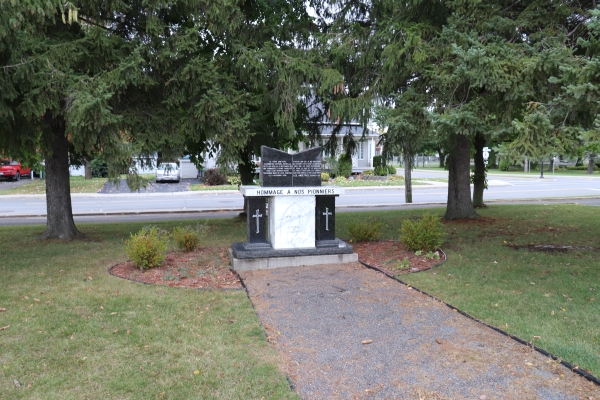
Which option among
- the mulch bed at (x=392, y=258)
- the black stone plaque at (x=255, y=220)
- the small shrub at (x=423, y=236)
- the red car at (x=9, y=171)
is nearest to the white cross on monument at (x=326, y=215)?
the mulch bed at (x=392, y=258)

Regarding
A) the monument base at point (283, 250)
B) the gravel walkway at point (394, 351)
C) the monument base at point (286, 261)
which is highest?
the monument base at point (283, 250)

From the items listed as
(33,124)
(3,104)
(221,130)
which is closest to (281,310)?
(221,130)

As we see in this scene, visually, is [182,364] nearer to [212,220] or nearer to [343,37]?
[343,37]

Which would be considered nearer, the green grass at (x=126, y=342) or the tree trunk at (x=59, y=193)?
the green grass at (x=126, y=342)

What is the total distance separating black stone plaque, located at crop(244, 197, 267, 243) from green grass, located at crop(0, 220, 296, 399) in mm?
2169

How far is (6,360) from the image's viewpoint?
4.37 m

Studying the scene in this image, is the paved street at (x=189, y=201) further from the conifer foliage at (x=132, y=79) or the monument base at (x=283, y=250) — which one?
the monument base at (x=283, y=250)

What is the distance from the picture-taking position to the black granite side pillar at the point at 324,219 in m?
9.03

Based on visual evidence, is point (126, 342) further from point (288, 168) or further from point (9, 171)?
point (9, 171)

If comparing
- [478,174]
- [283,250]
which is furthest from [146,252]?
[478,174]

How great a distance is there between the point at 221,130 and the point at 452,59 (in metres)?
4.35

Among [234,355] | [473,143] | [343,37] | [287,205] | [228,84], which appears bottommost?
[234,355]

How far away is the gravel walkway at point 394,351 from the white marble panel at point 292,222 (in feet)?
6.27

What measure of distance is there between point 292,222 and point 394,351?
4.34m
